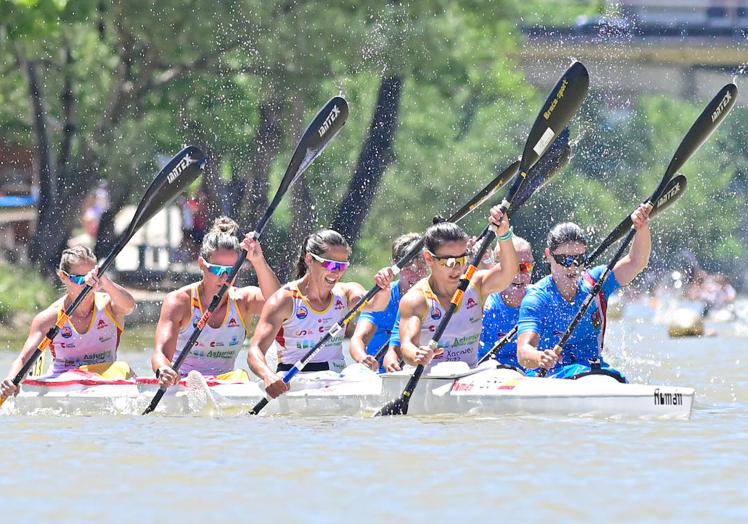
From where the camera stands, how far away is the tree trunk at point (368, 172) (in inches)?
1104

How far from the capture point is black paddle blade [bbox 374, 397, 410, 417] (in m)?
10.7

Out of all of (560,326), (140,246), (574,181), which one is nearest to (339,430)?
(560,326)

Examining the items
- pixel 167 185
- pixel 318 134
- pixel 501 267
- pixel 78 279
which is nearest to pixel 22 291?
pixel 167 185

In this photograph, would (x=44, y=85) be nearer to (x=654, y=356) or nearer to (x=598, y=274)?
(x=654, y=356)

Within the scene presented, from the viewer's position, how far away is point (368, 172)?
28.1m

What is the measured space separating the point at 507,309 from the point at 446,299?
1055mm

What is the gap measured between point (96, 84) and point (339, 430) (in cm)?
1917

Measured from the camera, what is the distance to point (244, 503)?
24.5 feet

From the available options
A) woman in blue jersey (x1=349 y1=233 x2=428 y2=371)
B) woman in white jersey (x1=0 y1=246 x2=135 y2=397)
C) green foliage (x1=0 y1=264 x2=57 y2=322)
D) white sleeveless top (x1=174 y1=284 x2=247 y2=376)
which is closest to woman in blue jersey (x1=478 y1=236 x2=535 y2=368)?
woman in blue jersey (x1=349 y1=233 x2=428 y2=371)

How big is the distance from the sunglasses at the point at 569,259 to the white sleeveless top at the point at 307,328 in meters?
1.71

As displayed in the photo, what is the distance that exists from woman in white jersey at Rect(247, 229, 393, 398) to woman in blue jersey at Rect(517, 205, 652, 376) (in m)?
1.14

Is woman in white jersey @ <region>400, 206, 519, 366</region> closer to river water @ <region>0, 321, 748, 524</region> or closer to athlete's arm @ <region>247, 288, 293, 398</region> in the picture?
river water @ <region>0, 321, 748, 524</region>

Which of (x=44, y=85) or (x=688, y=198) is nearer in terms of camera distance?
(x=44, y=85)

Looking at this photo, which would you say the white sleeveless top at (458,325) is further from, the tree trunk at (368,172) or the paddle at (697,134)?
the tree trunk at (368,172)
